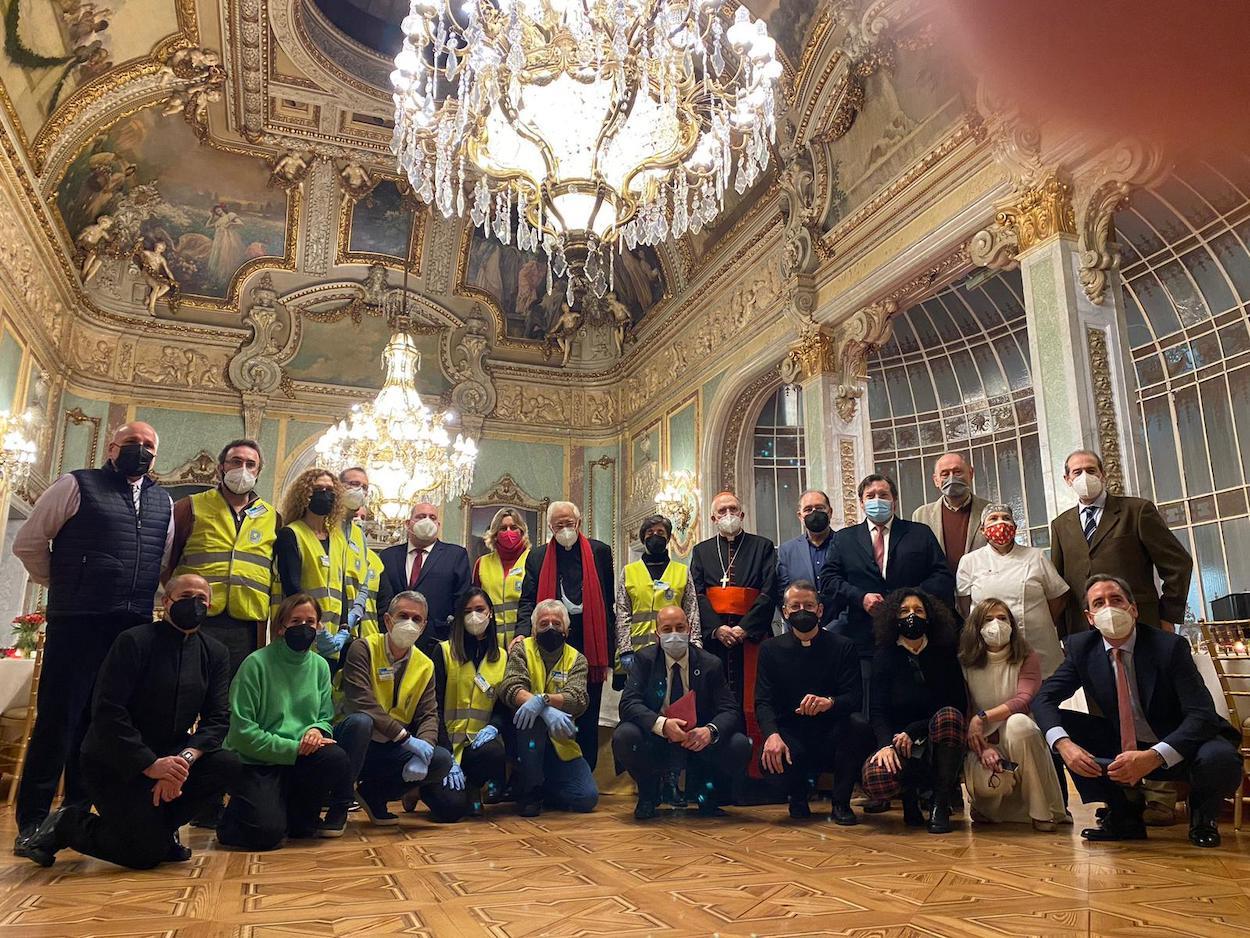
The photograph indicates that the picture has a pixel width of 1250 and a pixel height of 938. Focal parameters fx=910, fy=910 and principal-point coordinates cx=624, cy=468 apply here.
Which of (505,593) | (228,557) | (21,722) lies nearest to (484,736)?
(505,593)

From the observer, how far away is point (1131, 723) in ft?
12.8

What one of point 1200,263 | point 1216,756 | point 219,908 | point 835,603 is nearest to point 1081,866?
point 1216,756

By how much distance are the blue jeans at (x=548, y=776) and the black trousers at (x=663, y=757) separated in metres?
0.38

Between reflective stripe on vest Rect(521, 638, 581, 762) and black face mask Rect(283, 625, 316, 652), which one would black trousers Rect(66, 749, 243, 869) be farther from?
reflective stripe on vest Rect(521, 638, 581, 762)

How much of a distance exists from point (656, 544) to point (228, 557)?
7.77 feet

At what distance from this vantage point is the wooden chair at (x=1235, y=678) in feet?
13.4

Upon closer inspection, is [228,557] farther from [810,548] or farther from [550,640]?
[810,548]

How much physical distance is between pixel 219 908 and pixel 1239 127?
2926 millimetres

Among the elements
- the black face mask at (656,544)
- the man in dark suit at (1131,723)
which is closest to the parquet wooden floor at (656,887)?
the man in dark suit at (1131,723)

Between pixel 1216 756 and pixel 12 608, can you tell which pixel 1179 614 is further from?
pixel 12 608

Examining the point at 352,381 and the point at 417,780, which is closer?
the point at 417,780

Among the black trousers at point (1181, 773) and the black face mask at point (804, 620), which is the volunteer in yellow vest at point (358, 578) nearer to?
the black face mask at point (804, 620)

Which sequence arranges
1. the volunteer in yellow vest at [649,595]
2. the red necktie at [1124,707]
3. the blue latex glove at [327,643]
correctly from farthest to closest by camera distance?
the volunteer in yellow vest at [649,595] → the blue latex glove at [327,643] → the red necktie at [1124,707]

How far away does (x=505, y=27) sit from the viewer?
6.48m
